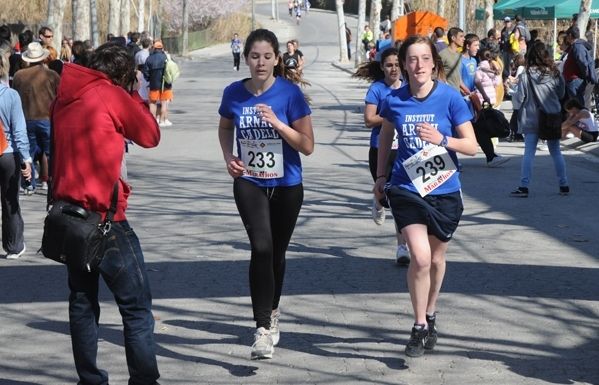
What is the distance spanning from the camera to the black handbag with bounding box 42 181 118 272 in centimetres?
559

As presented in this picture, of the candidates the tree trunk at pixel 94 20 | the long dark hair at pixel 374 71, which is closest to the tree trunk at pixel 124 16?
the tree trunk at pixel 94 20

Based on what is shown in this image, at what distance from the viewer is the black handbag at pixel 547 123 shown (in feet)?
44.3

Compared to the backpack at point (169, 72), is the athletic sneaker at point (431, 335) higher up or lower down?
higher up

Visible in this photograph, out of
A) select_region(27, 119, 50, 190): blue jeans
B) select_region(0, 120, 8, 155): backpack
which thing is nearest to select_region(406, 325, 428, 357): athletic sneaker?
select_region(0, 120, 8, 155): backpack

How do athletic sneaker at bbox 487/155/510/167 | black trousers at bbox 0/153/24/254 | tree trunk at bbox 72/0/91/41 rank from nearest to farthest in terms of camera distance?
black trousers at bbox 0/153/24/254 → athletic sneaker at bbox 487/155/510/167 → tree trunk at bbox 72/0/91/41

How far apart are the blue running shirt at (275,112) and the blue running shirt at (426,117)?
0.52m

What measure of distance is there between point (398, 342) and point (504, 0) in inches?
1115

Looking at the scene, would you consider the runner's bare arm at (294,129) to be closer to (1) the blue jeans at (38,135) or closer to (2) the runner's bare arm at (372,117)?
(2) the runner's bare arm at (372,117)

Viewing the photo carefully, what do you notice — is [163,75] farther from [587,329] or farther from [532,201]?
[587,329]

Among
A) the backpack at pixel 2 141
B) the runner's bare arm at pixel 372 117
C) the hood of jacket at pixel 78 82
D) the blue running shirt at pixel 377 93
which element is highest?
the hood of jacket at pixel 78 82

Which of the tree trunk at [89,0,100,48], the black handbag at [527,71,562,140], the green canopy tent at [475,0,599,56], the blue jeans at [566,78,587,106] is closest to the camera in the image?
the black handbag at [527,71,562,140]

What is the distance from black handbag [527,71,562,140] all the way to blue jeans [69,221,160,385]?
8497 millimetres

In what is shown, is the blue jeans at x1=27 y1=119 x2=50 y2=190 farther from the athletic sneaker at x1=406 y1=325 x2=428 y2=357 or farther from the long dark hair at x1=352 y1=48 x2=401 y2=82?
the athletic sneaker at x1=406 y1=325 x2=428 y2=357

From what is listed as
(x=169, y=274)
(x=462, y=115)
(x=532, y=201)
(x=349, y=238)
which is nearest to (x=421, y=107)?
(x=462, y=115)
